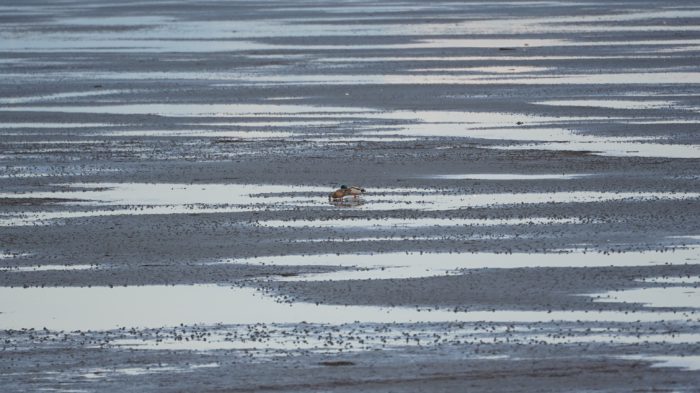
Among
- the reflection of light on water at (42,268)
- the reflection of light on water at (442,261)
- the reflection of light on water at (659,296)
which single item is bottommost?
the reflection of light on water at (659,296)

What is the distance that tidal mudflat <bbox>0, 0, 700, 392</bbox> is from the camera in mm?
12625

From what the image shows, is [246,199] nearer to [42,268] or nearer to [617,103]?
[42,268]

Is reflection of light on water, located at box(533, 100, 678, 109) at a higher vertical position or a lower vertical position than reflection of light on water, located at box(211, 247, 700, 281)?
higher

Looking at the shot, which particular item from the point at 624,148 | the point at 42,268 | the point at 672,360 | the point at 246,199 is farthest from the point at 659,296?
the point at 624,148

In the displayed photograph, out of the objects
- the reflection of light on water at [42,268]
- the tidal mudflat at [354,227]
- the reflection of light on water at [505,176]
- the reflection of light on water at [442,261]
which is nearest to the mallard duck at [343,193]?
the tidal mudflat at [354,227]

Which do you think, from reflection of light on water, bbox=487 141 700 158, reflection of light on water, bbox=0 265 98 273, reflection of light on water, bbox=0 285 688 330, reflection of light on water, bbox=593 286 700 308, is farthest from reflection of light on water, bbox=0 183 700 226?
reflection of light on water, bbox=593 286 700 308

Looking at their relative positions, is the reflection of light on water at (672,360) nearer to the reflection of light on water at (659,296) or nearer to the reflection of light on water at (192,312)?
the reflection of light on water at (192,312)

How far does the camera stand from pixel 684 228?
18.2 metres

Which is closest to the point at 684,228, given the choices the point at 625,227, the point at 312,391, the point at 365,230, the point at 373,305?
the point at 625,227

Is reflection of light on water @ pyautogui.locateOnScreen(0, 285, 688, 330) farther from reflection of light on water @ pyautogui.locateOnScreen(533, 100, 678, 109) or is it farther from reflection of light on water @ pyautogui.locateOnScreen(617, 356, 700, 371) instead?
reflection of light on water @ pyautogui.locateOnScreen(533, 100, 678, 109)

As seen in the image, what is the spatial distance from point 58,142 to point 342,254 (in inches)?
413

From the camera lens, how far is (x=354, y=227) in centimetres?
1864

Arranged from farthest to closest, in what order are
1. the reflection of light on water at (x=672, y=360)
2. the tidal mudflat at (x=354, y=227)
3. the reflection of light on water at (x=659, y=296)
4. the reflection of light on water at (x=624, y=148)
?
the reflection of light on water at (x=624, y=148), the reflection of light on water at (x=659, y=296), the tidal mudflat at (x=354, y=227), the reflection of light on water at (x=672, y=360)

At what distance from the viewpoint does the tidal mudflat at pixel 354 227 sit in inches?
497
